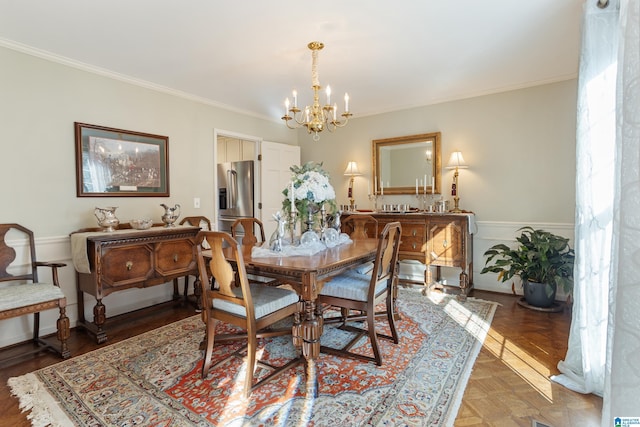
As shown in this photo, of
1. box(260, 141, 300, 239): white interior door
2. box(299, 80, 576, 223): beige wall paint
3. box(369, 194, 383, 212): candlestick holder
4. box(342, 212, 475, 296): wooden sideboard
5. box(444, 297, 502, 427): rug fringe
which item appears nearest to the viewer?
box(444, 297, 502, 427): rug fringe

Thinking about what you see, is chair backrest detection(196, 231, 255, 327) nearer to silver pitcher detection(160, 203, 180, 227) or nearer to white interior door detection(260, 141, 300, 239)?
silver pitcher detection(160, 203, 180, 227)

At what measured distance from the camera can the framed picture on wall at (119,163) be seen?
301 cm

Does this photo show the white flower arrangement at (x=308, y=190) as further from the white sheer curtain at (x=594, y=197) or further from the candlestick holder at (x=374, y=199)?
the candlestick holder at (x=374, y=199)

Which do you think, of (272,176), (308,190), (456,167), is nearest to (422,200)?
(456,167)

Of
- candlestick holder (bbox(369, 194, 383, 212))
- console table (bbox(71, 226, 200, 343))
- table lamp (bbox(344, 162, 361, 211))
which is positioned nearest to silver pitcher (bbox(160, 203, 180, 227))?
console table (bbox(71, 226, 200, 343))

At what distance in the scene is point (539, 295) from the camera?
3.27 m

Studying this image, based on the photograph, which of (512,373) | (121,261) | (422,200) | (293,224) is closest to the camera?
(512,373)

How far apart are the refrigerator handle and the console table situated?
6.63 feet

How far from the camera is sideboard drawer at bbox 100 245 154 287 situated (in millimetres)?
2732

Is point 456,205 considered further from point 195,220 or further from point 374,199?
point 195,220

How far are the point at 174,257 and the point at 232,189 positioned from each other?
2.32 m

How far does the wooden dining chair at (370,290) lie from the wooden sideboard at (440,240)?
4.87 feet

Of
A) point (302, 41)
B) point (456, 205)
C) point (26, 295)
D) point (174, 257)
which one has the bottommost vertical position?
point (26, 295)

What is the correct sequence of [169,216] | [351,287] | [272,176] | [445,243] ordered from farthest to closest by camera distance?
[272,176]
[445,243]
[169,216]
[351,287]
